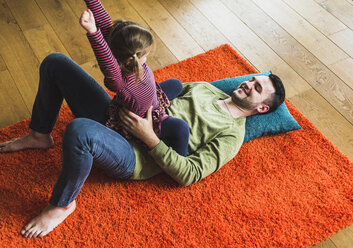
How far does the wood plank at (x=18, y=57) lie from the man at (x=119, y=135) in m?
0.42

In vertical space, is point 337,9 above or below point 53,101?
above

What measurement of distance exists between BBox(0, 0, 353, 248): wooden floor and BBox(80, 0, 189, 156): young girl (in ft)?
2.45

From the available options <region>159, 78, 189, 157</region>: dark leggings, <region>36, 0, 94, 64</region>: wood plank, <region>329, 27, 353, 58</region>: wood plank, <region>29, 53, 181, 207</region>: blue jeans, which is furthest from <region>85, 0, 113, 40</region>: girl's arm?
<region>329, 27, 353, 58</region>: wood plank

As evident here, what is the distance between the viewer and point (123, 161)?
1218mm

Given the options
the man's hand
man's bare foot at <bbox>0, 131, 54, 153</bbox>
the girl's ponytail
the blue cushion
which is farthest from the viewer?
the blue cushion

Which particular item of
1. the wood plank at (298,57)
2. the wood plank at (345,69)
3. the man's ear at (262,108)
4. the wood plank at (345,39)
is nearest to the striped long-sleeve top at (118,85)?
the man's ear at (262,108)

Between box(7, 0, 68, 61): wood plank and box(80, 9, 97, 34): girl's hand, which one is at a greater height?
box(80, 9, 97, 34): girl's hand

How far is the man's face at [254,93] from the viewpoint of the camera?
149 cm

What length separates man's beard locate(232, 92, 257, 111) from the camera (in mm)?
1484

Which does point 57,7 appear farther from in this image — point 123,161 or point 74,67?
point 123,161

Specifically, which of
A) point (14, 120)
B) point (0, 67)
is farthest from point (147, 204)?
point (0, 67)

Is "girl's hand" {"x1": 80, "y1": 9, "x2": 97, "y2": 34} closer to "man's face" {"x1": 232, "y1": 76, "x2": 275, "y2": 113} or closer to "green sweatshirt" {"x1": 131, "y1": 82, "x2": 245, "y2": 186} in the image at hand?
"green sweatshirt" {"x1": 131, "y1": 82, "x2": 245, "y2": 186}

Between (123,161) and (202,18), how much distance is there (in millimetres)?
1484

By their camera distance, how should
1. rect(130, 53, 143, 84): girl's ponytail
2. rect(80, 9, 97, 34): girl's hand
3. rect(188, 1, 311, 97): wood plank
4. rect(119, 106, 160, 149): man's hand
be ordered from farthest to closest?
rect(188, 1, 311, 97): wood plank
rect(119, 106, 160, 149): man's hand
rect(130, 53, 143, 84): girl's ponytail
rect(80, 9, 97, 34): girl's hand
